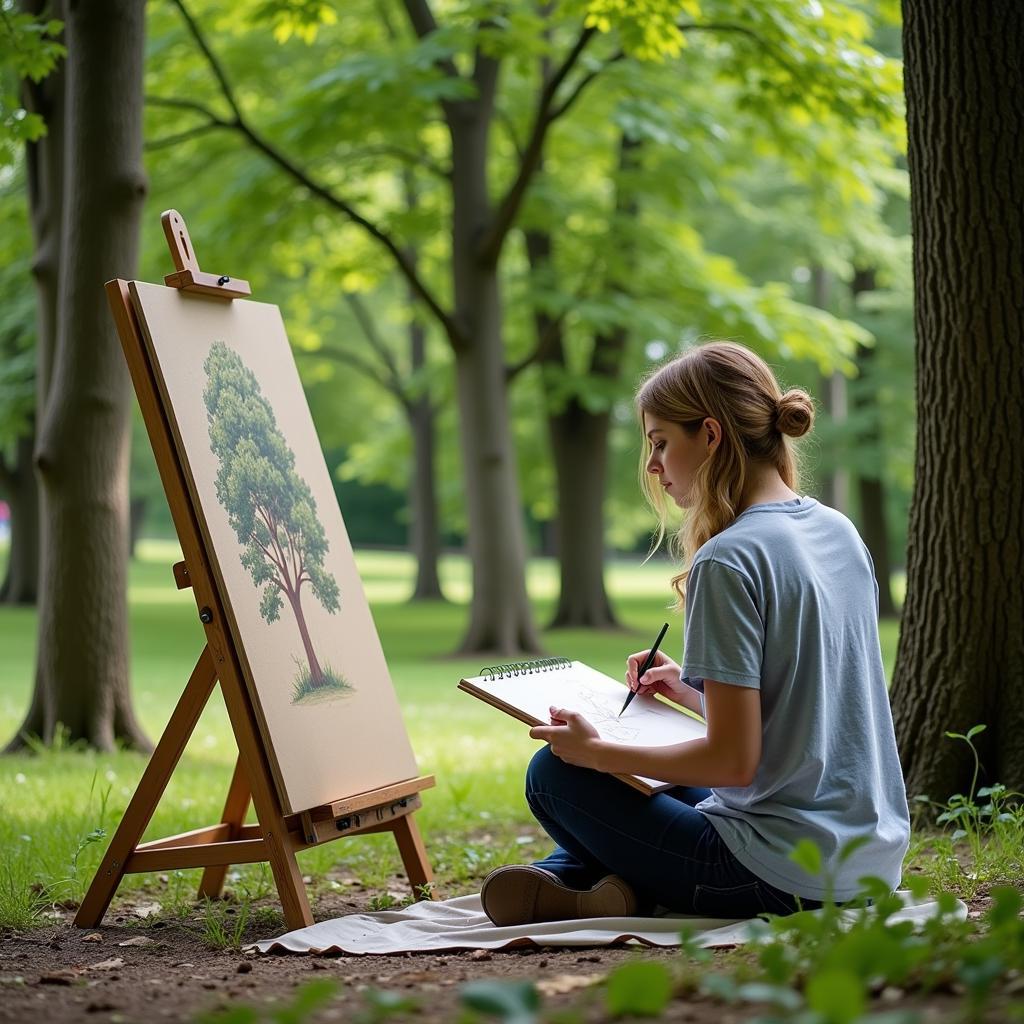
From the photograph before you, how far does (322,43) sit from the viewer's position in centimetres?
1705

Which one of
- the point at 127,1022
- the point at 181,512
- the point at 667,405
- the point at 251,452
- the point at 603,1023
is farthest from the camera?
the point at 251,452

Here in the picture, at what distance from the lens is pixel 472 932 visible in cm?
350

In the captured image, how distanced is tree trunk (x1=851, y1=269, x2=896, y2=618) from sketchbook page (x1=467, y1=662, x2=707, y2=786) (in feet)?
50.6

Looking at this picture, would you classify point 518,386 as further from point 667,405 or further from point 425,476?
point 667,405

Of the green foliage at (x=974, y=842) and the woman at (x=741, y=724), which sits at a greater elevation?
the woman at (x=741, y=724)

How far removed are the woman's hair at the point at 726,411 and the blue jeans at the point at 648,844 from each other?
0.53 m

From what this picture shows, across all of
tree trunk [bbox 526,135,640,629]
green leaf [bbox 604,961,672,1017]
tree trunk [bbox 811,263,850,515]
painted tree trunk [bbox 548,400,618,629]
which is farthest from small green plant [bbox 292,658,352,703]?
tree trunk [bbox 811,263,850,515]

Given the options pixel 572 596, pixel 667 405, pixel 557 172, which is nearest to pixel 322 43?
pixel 557 172

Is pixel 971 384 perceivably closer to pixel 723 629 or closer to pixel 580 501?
pixel 723 629

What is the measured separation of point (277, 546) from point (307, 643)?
31 centimetres

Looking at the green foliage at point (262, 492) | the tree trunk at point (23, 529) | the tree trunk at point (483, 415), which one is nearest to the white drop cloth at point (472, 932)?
the green foliage at point (262, 492)

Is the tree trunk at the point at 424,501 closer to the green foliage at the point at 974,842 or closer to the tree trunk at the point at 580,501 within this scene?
the tree trunk at the point at 580,501

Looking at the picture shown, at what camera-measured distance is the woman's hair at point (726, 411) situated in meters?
3.30

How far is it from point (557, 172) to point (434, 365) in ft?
10.8
